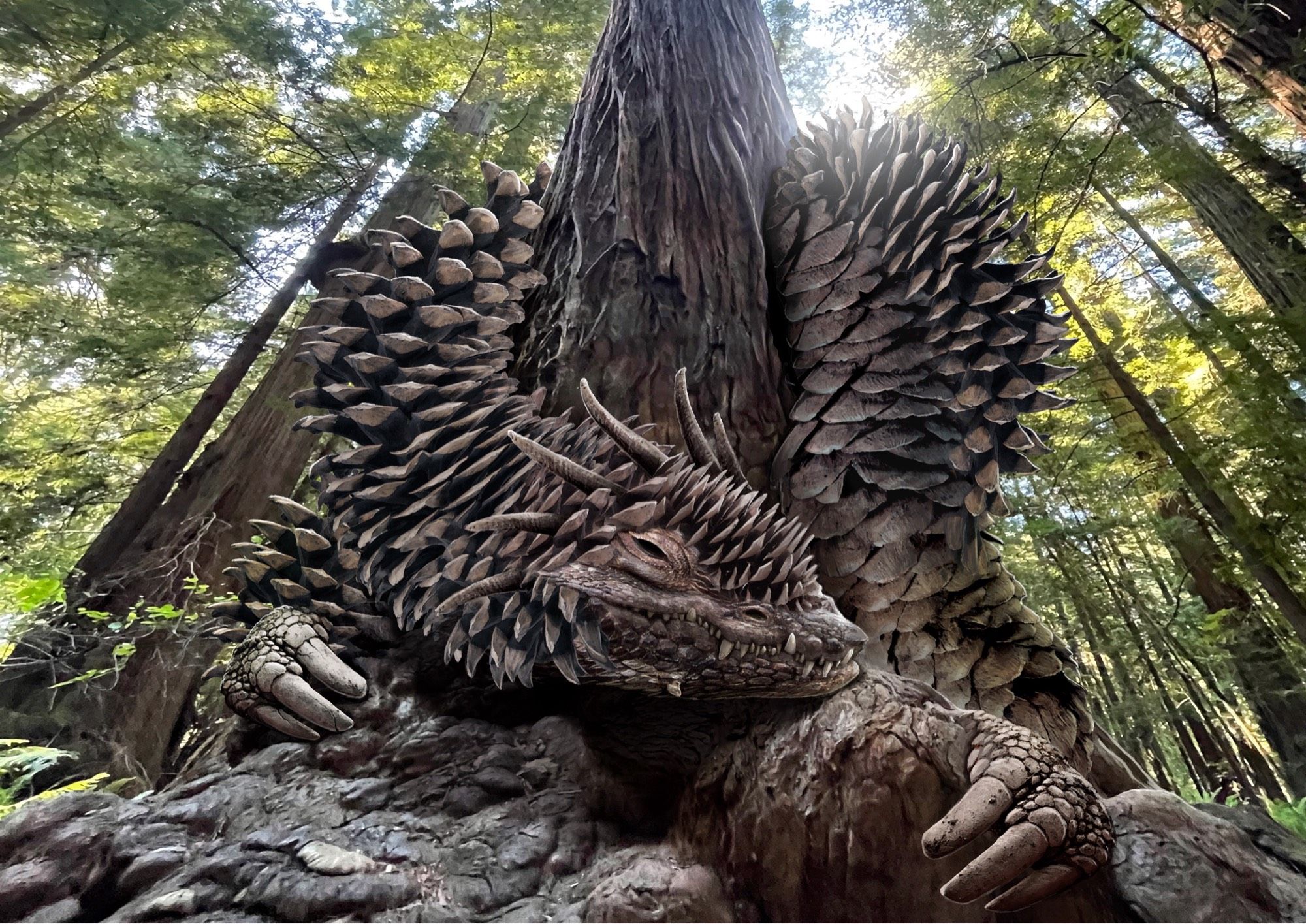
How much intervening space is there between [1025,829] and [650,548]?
0.75 m

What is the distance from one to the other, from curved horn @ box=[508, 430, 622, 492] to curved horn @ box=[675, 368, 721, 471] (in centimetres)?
21

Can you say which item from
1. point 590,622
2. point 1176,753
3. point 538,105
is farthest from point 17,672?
point 1176,753

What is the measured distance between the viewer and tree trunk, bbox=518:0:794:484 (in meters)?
1.67

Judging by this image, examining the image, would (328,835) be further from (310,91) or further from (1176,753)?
(1176,753)

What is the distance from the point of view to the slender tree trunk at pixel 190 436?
306 cm

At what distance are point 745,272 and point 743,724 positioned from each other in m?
1.26

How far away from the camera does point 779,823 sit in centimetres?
118

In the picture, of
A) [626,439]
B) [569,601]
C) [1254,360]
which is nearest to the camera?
[569,601]

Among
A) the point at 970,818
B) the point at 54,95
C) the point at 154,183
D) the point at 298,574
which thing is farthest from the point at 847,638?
the point at 54,95

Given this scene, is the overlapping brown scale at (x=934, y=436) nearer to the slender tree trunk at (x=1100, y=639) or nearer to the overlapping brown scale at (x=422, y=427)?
the overlapping brown scale at (x=422, y=427)

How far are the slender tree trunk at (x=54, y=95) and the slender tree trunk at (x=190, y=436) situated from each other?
4.54ft

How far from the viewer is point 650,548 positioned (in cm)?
121

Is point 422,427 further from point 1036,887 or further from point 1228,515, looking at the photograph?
point 1228,515

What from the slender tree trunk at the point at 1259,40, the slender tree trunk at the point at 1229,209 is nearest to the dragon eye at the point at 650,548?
the slender tree trunk at the point at 1229,209
